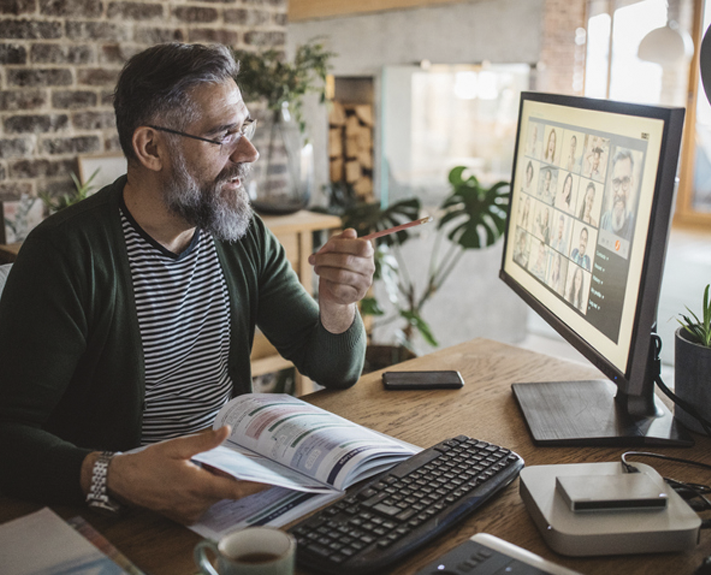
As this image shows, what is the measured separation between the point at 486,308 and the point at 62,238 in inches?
136

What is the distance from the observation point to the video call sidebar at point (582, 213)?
1.02 metres

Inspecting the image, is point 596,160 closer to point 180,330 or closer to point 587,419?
point 587,419

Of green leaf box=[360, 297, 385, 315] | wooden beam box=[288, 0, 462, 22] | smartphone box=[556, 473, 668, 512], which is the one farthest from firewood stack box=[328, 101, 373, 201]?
smartphone box=[556, 473, 668, 512]

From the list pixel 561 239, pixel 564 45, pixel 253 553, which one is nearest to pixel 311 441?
pixel 253 553

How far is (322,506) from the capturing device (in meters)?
0.93

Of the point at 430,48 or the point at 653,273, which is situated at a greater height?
the point at 430,48

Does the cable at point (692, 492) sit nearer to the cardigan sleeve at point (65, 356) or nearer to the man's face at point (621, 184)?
the man's face at point (621, 184)

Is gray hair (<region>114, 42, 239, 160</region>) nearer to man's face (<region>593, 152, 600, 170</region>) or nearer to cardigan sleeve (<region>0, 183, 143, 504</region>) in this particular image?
cardigan sleeve (<region>0, 183, 143, 504</region>)

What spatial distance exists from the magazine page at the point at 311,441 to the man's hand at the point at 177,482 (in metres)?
0.10

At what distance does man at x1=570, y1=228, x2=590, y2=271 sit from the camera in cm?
112

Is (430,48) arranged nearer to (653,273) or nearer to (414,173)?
(414,173)

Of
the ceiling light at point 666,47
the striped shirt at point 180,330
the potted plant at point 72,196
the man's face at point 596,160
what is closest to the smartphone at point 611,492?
the man's face at point 596,160

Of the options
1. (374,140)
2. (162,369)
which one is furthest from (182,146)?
(374,140)

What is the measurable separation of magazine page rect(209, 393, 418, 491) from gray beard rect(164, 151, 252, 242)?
0.42 meters
